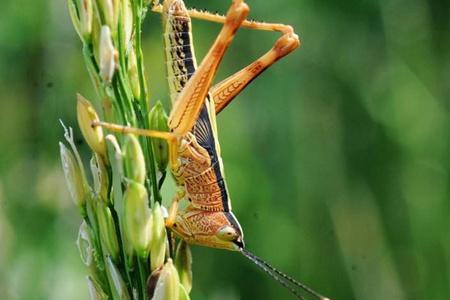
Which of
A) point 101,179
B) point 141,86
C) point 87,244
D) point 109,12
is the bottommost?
point 87,244

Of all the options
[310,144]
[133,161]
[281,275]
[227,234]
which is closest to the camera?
[133,161]

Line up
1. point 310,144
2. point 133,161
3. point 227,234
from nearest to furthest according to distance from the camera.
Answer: point 133,161, point 227,234, point 310,144

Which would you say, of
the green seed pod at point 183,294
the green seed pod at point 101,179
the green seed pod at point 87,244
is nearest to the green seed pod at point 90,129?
the green seed pod at point 101,179

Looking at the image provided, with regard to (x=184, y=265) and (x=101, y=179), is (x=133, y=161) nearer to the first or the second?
(x=101, y=179)

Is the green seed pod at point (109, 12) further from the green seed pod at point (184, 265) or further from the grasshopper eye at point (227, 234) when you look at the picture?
the grasshopper eye at point (227, 234)

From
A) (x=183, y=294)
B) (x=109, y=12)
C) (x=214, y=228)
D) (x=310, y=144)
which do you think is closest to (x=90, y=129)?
(x=109, y=12)

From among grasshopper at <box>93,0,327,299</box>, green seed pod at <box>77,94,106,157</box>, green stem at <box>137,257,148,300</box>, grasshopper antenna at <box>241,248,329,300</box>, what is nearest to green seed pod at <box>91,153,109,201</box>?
green seed pod at <box>77,94,106,157</box>

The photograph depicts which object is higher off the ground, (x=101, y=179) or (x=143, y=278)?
(x=101, y=179)
